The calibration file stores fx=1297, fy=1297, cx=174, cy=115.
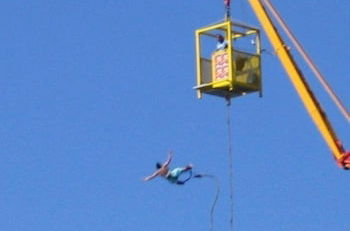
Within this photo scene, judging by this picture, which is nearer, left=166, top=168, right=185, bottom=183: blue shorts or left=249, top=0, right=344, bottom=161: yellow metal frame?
left=166, top=168, right=185, bottom=183: blue shorts

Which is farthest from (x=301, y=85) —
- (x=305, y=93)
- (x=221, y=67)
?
(x=221, y=67)

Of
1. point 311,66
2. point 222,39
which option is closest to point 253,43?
point 222,39

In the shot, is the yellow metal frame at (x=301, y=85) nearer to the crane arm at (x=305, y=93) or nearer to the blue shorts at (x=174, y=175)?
the crane arm at (x=305, y=93)

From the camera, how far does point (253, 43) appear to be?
38.7 metres

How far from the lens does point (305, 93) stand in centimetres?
4241

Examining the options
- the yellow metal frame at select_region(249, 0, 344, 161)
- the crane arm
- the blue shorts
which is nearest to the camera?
the blue shorts

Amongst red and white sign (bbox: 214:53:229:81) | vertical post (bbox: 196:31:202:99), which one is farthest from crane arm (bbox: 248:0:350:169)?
vertical post (bbox: 196:31:202:99)

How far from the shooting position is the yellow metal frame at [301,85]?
41.9 m

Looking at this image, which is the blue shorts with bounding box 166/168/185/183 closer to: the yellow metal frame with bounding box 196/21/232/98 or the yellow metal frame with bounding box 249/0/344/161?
the yellow metal frame with bounding box 196/21/232/98

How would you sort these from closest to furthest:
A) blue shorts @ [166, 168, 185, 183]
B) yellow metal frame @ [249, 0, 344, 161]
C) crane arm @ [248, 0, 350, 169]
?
blue shorts @ [166, 168, 185, 183], crane arm @ [248, 0, 350, 169], yellow metal frame @ [249, 0, 344, 161]

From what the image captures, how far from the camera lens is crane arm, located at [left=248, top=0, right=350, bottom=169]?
41719mm

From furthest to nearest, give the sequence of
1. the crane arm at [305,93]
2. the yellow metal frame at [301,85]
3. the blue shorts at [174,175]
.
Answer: the yellow metal frame at [301,85] → the crane arm at [305,93] → the blue shorts at [174,175]

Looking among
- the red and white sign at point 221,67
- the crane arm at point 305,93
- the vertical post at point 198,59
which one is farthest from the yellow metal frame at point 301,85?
the vertical post at point 198,59

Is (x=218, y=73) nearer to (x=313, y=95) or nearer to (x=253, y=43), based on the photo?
(x=253, y=43)
